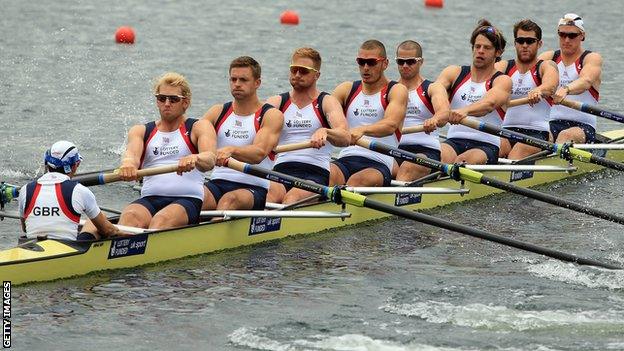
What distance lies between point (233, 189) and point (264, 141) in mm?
538

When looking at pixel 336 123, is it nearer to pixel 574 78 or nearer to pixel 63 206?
pixel 63 206

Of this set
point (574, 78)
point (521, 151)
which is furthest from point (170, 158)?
point (574, 78)

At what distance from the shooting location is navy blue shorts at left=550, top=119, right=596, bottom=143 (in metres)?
16.2

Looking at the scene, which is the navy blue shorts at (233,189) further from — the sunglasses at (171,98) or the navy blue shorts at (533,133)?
the navy blue shorts at (533,133)

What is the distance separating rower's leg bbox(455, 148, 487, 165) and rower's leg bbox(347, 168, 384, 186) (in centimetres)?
148

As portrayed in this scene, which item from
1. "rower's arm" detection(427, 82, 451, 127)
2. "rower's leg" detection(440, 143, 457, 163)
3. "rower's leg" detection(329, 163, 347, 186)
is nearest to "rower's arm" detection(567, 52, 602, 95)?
"rower's leg" detection(440, 143, 457, 163)

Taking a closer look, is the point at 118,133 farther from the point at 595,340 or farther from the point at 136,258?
the point at 595,340

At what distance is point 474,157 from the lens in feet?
47.7

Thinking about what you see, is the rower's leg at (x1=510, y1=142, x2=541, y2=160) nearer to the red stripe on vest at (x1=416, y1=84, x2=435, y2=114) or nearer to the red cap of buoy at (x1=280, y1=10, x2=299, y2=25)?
the red stripe on vest at (x1=416, y1=84, x2=435, y2=114)

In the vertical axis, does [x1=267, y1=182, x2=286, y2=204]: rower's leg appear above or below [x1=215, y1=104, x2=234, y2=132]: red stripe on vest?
below

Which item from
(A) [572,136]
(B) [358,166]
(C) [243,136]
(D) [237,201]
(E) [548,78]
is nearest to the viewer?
(D) [237,201]

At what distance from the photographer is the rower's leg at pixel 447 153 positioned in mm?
14453

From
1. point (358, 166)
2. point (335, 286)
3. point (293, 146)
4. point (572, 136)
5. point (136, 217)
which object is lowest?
point (335, 286)

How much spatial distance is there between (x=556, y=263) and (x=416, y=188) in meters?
1.67
